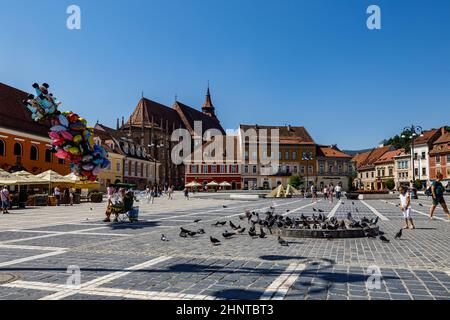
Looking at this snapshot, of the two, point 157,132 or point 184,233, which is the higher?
point 157,132

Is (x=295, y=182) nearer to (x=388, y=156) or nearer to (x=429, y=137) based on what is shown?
(x=429, y=137)

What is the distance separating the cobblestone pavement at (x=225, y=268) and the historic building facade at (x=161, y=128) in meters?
67.7

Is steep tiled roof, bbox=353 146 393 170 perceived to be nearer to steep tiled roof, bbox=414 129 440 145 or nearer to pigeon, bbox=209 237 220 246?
steep tiled roof, bbox=414 129 440 145

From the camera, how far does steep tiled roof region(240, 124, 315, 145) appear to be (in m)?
81.6

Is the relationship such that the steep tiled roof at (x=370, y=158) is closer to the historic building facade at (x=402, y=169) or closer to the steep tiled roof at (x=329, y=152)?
the steep tiled roof at (x=329, y=152)

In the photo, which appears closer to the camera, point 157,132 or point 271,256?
point 271,256

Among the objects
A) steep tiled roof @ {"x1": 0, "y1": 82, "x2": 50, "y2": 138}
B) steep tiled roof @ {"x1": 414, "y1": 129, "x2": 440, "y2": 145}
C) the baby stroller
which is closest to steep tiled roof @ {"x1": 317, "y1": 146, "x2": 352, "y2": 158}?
steep tiled roof @ {"x1": 414, "y1": 129, "x2": 440, "y2": 145}

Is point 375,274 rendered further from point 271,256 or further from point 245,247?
point 245,247

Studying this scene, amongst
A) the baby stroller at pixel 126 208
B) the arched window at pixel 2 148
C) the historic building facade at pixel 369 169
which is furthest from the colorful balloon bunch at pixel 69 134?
the historic building facade at pixel 369 169

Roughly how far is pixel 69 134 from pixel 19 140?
34168 mm

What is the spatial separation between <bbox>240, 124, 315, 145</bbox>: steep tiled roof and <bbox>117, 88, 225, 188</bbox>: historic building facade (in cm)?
2037
